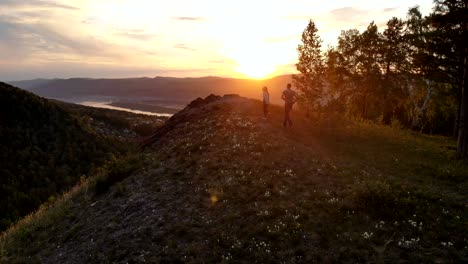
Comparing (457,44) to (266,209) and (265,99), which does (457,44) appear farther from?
(266,209)

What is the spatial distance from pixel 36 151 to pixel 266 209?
114 feet

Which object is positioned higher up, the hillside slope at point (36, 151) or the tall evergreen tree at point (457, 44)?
the tall evergreen tree at point (457, 44)

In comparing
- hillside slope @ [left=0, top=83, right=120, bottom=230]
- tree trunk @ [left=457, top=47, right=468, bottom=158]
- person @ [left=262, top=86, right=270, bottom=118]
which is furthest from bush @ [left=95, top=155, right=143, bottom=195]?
tree trunk @ [left=457, top=47, right=468, bottom=158]

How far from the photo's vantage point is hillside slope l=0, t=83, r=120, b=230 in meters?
34.9

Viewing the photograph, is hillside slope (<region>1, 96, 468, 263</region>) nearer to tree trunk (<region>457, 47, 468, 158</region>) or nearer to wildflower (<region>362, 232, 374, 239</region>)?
wildflower (<region>362, 232, 374, 239</region>)

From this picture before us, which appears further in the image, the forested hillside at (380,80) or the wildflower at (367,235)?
the forested hillside at (380,80)

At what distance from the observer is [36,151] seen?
41.8 meters

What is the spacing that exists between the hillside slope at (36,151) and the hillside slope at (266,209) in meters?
14.5

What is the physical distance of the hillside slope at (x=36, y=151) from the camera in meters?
34.9

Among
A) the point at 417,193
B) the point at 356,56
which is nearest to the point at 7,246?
the point at 417,193

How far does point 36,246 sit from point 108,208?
3571mm

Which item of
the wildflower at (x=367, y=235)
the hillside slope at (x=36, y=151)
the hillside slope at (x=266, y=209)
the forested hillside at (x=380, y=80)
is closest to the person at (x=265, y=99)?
the hillside slope at (x=266, y=209)

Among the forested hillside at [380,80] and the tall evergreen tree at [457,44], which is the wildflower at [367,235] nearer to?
the tall evergreen tree at [457,44]

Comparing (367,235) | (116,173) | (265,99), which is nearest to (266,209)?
(367,235)
